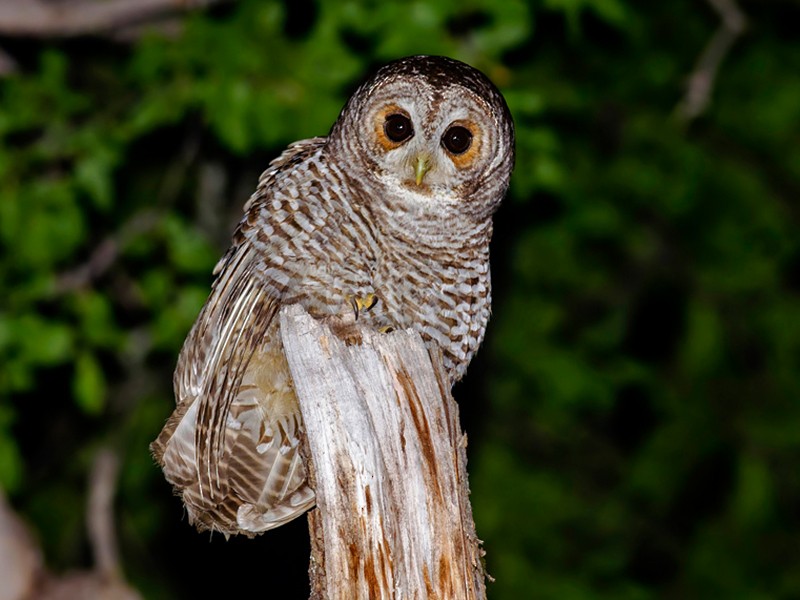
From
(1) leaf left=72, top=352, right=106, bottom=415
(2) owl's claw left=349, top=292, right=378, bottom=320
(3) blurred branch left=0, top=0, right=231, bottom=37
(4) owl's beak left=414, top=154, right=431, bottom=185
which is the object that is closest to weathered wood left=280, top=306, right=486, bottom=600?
(2) owl's claw left=349, top=292, right=378, bottom=320

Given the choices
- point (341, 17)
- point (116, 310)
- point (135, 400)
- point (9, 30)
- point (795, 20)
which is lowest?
point (135, 400)

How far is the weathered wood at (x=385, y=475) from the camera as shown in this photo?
2.60 meters

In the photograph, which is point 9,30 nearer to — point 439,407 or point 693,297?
point 439,407

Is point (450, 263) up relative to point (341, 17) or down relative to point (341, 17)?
down

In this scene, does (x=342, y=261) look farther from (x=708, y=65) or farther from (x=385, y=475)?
(x=708, y=65)

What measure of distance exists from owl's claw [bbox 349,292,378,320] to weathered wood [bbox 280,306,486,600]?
39cm

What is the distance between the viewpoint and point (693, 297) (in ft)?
22.5

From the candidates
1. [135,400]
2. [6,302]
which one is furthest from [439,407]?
[135,400]

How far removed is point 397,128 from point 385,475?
3.73ft

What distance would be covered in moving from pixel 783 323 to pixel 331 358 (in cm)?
480

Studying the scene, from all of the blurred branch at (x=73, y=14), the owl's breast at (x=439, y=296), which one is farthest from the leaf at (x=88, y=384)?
the owl's breast at (x=439, y=296)

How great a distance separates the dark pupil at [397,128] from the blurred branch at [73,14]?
2111 mm

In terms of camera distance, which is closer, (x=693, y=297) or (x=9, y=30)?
(x=9, y=30)

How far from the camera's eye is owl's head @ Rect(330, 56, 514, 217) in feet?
10.4
